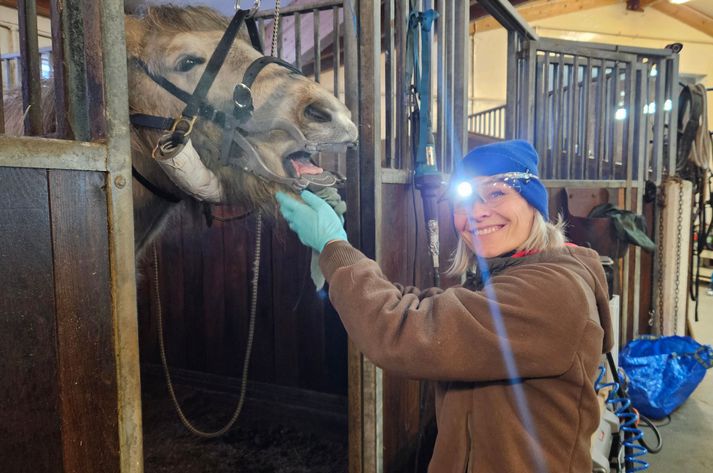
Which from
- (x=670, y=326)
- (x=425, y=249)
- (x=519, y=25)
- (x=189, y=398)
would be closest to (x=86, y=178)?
(x=425, y=249)

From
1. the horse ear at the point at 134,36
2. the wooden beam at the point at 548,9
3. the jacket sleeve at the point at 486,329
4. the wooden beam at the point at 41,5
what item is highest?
the wooden beam at the point at 548,9

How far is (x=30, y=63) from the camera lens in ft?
2.70

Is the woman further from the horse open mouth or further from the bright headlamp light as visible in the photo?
the horse open mouth

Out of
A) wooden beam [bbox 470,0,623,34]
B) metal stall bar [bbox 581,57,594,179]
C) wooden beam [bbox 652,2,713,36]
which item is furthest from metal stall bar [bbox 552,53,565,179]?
wooden beam [bbox 652,2,713,36]

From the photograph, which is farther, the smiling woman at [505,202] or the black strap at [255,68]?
the black strap at [255,68]

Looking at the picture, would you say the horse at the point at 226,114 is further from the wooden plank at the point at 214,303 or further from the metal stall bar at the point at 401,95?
the wooden plank at the point at 214,303

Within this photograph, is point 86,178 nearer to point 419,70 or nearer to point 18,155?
point 18,155

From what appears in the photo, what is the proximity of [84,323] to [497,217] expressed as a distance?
93 cm

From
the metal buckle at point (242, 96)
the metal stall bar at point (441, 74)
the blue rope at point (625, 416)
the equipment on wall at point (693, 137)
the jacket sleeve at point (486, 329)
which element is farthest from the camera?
the equipment on wall at point (693, 137)

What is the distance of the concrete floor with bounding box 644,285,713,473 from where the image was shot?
7.85ft

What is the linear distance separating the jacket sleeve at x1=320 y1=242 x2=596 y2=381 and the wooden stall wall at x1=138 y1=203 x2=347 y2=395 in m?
1.38

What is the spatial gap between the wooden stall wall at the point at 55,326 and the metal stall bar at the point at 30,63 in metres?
0.18

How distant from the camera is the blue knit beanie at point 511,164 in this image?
115 cm

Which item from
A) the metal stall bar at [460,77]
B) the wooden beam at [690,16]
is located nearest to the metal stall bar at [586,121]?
the metal stall bar at [460,77]
